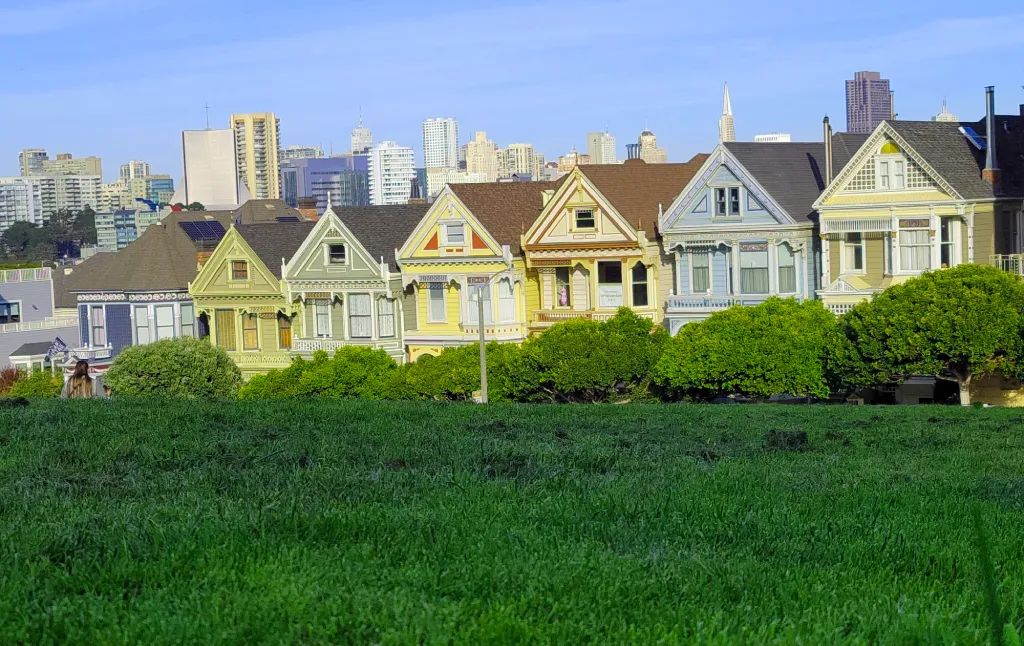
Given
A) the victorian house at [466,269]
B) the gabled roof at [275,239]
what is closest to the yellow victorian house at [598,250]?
the victorian house at [466,269]

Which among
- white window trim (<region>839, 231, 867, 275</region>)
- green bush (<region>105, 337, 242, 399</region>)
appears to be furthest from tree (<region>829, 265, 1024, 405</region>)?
green bush (<region>105, 337, 242, 399</region>)

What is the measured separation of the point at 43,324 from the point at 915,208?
142ft

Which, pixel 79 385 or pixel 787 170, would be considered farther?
pixel 787 170

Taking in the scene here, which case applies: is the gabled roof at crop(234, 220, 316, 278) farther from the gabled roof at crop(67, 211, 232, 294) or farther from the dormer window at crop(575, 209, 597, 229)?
the dormer window at crop(575, 209, 597, 229)

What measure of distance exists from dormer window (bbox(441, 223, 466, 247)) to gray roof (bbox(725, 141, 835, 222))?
34.3 feet

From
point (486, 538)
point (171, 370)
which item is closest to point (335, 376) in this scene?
point (171, 370)

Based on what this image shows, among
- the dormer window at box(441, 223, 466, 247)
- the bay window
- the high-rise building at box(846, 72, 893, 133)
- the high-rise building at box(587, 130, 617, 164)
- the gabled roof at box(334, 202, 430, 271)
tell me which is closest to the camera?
the bay window

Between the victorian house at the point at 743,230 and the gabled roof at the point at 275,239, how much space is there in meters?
16.8

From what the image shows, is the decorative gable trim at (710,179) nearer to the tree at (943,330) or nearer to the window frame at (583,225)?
the window frame at (583,225)

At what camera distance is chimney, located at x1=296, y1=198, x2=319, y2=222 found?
75188 millimetres

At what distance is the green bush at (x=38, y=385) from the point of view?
164 ft

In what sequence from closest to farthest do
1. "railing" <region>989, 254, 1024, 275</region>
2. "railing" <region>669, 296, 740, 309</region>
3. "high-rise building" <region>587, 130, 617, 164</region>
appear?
1. "railing" <region>989, 254, 1024, 275</region>
2. "railing" <region>669, 296, 740, 309</region>
3. "high-rise building" <region>587, 130, 617, 164</region>

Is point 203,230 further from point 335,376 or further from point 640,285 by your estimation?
point 640,285

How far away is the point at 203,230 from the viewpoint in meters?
64.1
